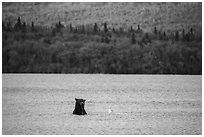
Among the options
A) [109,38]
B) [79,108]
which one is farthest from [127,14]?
[79,108]

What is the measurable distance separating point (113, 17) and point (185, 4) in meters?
11.2

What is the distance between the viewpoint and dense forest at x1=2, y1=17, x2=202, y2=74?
50625mm

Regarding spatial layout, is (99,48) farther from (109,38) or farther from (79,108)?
(79,108)

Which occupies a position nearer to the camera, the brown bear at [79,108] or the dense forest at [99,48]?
the brown bear at [79,108]

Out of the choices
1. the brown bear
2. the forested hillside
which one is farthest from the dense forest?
the brown bear

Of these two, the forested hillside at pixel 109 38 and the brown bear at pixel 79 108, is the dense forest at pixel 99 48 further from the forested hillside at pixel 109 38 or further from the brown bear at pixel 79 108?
the brown bear at pixel 79 108

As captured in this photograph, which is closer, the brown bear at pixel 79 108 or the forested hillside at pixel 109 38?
the brown bear at pixel 79 108

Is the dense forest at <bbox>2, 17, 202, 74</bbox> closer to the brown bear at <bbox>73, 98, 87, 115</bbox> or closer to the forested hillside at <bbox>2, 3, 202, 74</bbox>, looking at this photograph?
the forested hillside at <bbox>2, 3, 202, 74</bbox>

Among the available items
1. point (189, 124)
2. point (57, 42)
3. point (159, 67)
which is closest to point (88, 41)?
point (57, 42)

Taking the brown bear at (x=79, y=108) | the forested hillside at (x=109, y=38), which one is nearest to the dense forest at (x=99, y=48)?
the forested hillside at (x=109, y=38)

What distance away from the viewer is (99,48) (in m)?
61.8

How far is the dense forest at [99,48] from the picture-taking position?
50.6 m

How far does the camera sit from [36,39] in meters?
54.4

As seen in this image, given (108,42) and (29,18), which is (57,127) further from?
(108,42)
